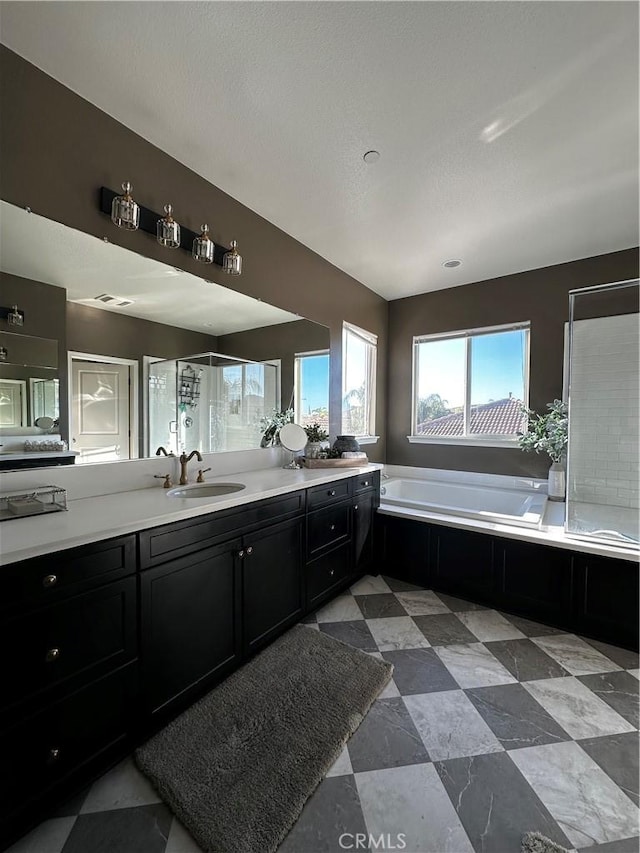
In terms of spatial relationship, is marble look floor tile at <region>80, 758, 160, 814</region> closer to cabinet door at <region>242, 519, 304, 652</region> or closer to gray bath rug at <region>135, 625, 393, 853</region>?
gray bath rug at <region>135, 625, 393, 853</region>

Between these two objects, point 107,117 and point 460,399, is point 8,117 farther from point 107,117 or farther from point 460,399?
point 460,399

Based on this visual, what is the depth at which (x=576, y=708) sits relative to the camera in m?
1.56

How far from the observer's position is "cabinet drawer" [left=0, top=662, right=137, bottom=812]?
1010 millimetres

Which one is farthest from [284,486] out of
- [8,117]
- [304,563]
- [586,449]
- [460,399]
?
[460,399]

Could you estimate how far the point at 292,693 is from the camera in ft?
5.32

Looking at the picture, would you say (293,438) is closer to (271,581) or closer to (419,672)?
(271,581)

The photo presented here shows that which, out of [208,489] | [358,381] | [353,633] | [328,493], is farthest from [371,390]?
[353,633]

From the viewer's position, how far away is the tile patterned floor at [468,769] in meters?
1.08

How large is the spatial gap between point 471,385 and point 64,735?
3.79 metres

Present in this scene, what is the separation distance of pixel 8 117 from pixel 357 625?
2921 millimetres

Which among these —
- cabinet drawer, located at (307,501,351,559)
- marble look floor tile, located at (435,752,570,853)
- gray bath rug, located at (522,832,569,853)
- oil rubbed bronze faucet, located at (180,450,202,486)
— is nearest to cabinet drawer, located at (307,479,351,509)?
cabinet drawer, located at (307,501,351,559)

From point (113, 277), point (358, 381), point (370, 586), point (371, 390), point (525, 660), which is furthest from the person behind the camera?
point (371, 390)

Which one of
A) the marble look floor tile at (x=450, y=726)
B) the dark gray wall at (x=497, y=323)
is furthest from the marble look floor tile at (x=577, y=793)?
the dark gray wall at (x=497, y=323)

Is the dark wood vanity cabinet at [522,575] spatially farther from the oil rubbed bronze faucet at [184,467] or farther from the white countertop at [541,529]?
the oil rubbed bronze faucet at [184,467]
